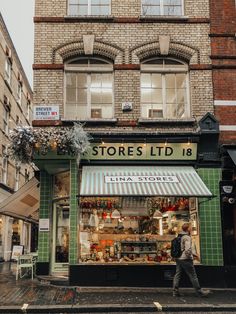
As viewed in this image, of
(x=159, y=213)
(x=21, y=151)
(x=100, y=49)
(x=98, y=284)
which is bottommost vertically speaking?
(x=98, y=284)

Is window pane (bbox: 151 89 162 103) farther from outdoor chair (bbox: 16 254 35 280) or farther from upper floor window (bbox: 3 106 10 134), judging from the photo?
upper floor window (bbox: 3 106 10 134)

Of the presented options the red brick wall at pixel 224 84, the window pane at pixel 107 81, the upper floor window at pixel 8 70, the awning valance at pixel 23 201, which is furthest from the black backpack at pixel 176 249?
the upper floor window at pixel 8 70

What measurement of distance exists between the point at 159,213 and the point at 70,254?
9.87 feet

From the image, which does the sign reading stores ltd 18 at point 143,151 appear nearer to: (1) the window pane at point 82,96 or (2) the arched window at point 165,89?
(2) the arched window at point 165,89

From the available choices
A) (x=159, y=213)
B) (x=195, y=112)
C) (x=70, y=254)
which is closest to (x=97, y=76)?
(x=195, y=112)

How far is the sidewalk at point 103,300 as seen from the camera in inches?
371

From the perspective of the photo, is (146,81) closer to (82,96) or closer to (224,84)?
(82,96)

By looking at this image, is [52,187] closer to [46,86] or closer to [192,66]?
[46,86]

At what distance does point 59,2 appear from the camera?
14.4 meters

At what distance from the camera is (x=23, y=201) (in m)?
15.5

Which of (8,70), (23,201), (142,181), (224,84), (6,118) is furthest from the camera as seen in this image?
(8,70)

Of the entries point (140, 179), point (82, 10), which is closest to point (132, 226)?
point (140, 179)

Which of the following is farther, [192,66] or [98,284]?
[192,66]

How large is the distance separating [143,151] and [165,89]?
2426 mm
